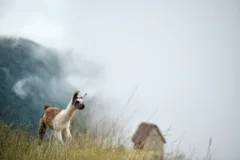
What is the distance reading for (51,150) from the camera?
3242 mm

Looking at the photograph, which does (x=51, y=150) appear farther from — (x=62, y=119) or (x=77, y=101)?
(x=62, y=119)

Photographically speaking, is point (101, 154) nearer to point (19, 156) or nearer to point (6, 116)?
point (19, 156)

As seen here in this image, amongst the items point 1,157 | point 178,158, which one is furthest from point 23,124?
point 178,158

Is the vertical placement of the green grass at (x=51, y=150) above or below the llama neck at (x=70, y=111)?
below

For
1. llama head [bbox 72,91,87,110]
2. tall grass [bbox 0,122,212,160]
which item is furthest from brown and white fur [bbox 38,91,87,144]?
tall grass [bbox 0,122,212,160]

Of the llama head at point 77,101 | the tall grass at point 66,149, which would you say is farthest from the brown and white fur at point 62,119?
the tall grass at point 66,149

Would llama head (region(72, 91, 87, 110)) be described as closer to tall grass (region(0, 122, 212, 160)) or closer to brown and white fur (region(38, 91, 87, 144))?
brown and white fur (region(38, 91, 87, 144))

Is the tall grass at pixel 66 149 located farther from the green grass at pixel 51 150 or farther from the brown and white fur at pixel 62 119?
the brown and white fur at pixel 62 119

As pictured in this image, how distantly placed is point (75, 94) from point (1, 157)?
190cm

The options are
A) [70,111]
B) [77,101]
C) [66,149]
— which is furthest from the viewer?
[70,111]

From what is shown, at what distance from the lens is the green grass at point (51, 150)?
2.83m

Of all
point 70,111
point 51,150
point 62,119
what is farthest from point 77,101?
point 51,150

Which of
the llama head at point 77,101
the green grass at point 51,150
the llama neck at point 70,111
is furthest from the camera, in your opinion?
the llama neck at point 70,111

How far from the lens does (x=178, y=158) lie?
12.0 feet
